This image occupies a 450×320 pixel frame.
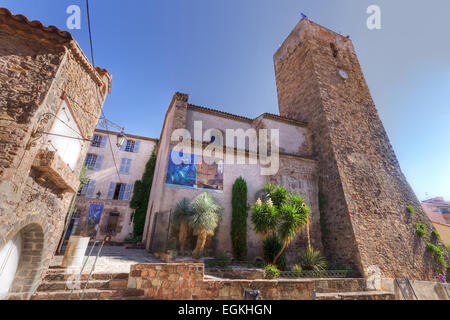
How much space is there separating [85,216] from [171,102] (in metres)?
11.1

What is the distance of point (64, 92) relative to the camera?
16.6 feet

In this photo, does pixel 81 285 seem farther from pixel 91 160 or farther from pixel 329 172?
pixel 91 160

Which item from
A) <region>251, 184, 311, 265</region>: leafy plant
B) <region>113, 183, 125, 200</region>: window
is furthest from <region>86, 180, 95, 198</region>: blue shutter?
<region>251, 184, 311, 265</region>: leafy plant

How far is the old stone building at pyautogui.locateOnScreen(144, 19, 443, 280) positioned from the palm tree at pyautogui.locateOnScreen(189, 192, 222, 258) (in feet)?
4.00

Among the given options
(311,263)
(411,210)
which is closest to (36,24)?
(311,263)

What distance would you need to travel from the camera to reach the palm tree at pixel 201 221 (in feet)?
26.6

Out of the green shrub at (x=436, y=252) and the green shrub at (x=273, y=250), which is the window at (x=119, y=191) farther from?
the green shrub at (x=436, y=252)

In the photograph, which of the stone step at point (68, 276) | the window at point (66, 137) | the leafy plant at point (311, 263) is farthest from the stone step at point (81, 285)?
the leafy plant at point (311, 263)

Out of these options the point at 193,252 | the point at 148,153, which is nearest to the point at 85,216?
the point at 148,153

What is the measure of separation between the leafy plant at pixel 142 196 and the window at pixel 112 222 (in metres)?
1.40

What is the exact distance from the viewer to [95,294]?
4.54 m

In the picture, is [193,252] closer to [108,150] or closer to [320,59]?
[108,150]

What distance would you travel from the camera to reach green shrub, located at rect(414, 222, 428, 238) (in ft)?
37.7
